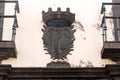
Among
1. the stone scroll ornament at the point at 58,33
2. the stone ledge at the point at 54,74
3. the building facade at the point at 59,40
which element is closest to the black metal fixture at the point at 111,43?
the building facade at the point at 59,40

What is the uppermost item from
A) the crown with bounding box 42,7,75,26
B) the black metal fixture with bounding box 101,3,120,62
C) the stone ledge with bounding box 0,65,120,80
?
the crown with bounding box 42,7,75,26

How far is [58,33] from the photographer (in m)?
9.45

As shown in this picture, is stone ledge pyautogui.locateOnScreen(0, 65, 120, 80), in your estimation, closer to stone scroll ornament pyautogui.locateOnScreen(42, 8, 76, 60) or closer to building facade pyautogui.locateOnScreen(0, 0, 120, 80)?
building facade pyautogui.locateOnScreen(0, 0, 120, 80)

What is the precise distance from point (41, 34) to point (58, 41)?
0.44m

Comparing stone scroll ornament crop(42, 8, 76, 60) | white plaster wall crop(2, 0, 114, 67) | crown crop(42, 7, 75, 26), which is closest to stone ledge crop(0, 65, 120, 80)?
white plaster wall crop(2, 0, 114, 67)

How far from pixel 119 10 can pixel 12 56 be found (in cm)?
241

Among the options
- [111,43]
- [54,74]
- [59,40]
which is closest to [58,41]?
[59,40]

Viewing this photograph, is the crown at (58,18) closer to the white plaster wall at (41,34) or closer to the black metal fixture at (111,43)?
the white plaster wall at (41,34)

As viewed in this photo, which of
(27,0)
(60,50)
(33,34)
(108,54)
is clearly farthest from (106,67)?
(27,0)

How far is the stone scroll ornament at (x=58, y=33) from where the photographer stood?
9.30m

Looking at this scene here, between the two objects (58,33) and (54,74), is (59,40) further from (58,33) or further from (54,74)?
(54,74)

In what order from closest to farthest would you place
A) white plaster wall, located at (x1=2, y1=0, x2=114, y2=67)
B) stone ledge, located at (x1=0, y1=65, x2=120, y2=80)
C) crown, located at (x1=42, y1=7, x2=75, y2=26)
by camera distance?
1. stone ledge, located at (x1=0, y1=65, x2=120, y2=80)
2. white plaster wall, located at (x1=2, y1=0, x2=114, y2=67)
3. crown, located at (x1=42, y1=7, x2=75, y2=26)

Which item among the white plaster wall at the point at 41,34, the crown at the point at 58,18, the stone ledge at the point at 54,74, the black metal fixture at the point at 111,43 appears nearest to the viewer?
the stone ledge at the point at 54,74

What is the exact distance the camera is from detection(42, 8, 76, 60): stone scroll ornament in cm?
930
